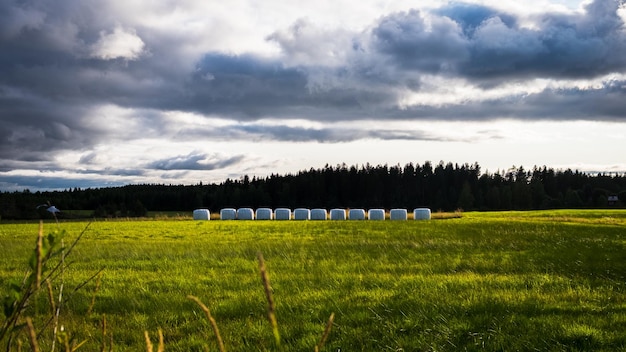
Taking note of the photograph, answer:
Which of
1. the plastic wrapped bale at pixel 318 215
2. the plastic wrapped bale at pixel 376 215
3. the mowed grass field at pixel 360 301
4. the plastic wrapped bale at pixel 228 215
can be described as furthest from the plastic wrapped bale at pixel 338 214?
the mowed grass field at pixel 360 301

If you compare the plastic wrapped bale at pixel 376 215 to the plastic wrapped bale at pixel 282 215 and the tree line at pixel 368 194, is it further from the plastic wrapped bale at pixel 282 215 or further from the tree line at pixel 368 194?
the tree line at pixel 368 194

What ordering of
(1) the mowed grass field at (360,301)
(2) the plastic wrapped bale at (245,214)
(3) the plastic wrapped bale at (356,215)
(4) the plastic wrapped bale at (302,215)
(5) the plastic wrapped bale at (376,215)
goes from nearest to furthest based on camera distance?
(1) the mowed grass field at (360,301)
(5) the plastic wrapped bale at (376,215)
(3) the plastic wrapped bale at (356,215)
(2) the plastic wrapped bale at (245,214)
(4) the plastic wrapped bale at (302,215)

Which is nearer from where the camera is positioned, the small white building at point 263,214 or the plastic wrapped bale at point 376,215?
the plastic wrapped bale at point 376,215

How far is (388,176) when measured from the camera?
164m

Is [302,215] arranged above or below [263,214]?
below

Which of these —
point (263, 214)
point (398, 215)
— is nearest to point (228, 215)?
point (263, 214)

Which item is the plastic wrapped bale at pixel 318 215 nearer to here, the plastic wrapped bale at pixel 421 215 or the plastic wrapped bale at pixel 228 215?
the plastic wrapped bale at pixel 228 215

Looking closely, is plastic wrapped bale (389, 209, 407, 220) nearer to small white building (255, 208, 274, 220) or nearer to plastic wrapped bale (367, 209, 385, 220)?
plastic wrapped bale (367, 209, 385, 220)

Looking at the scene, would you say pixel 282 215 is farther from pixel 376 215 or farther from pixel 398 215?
pixel 398 215

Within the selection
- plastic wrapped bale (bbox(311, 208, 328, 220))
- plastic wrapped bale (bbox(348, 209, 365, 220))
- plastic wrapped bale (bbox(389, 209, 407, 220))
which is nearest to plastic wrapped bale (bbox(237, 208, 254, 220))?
plastic wrapped bale (bbox(311, 208, 328, 220))

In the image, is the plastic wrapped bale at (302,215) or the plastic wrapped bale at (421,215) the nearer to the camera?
the plastic wrapped bale at (421,215)

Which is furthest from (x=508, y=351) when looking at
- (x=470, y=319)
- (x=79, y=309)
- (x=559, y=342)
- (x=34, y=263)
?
(x=79, y=309)

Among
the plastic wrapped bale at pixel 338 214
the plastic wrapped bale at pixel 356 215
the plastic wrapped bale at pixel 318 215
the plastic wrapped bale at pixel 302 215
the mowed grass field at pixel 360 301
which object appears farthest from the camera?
the plastic wrapped bale at pixel 318 215

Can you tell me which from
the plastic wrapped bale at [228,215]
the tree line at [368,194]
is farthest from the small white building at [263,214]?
the tree line at [368,194]
